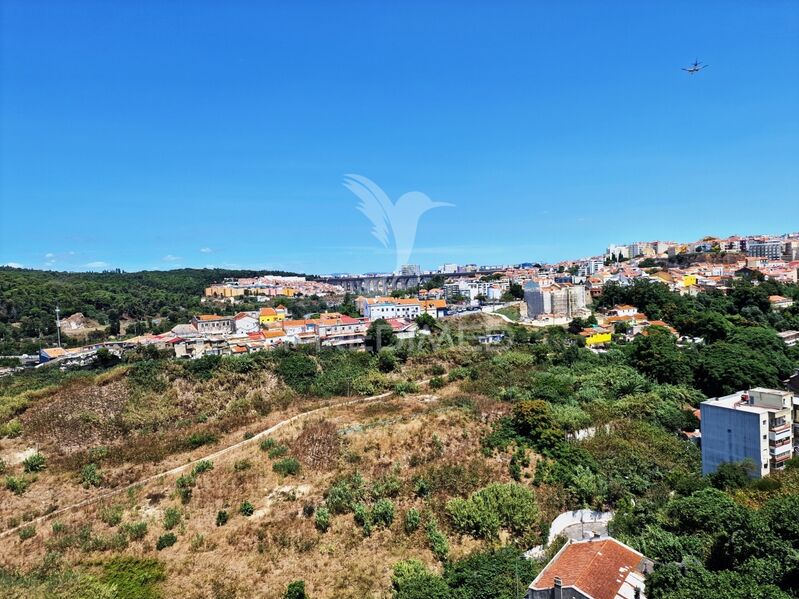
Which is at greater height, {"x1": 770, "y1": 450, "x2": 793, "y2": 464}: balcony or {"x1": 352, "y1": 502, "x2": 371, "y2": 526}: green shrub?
{"x1": 770, "y1": 450, "x2": 793, "y2": 464}: balcony

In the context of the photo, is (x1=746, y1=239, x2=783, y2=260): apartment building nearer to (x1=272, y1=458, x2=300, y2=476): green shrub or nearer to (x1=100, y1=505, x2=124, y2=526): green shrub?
(x1=272, y1=458, x2=300, y2=476): green shrub

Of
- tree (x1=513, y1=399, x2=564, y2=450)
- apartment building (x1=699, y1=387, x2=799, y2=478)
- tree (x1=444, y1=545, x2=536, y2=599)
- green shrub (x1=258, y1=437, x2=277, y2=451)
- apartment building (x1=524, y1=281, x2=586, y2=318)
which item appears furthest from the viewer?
apartment building (x1=524, y1=281, x2=586, y2=318)

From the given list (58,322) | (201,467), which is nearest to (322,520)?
(201,467)

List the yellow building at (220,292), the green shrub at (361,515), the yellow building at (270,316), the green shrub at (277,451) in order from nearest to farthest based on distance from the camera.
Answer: the green shrub at (361,515) < the green shrub at (277,451) < the yellow building at (270,316) < the yellow building at (220,292)

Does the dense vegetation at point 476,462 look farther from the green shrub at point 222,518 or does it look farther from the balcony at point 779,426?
the balcony at point 779,426

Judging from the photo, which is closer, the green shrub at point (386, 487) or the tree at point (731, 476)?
the tree at point (731, 476)

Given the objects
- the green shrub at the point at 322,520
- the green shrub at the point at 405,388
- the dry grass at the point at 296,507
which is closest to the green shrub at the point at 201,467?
the dry grass at the point at 296,507

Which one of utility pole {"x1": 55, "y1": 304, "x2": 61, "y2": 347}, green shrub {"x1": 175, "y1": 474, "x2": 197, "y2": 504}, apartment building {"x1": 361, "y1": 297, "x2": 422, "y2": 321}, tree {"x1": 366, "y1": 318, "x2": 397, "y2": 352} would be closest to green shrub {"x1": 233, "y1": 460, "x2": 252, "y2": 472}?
green shrub {"x1": 175, "y1": 474, "x2": 197, "y2": 504}
